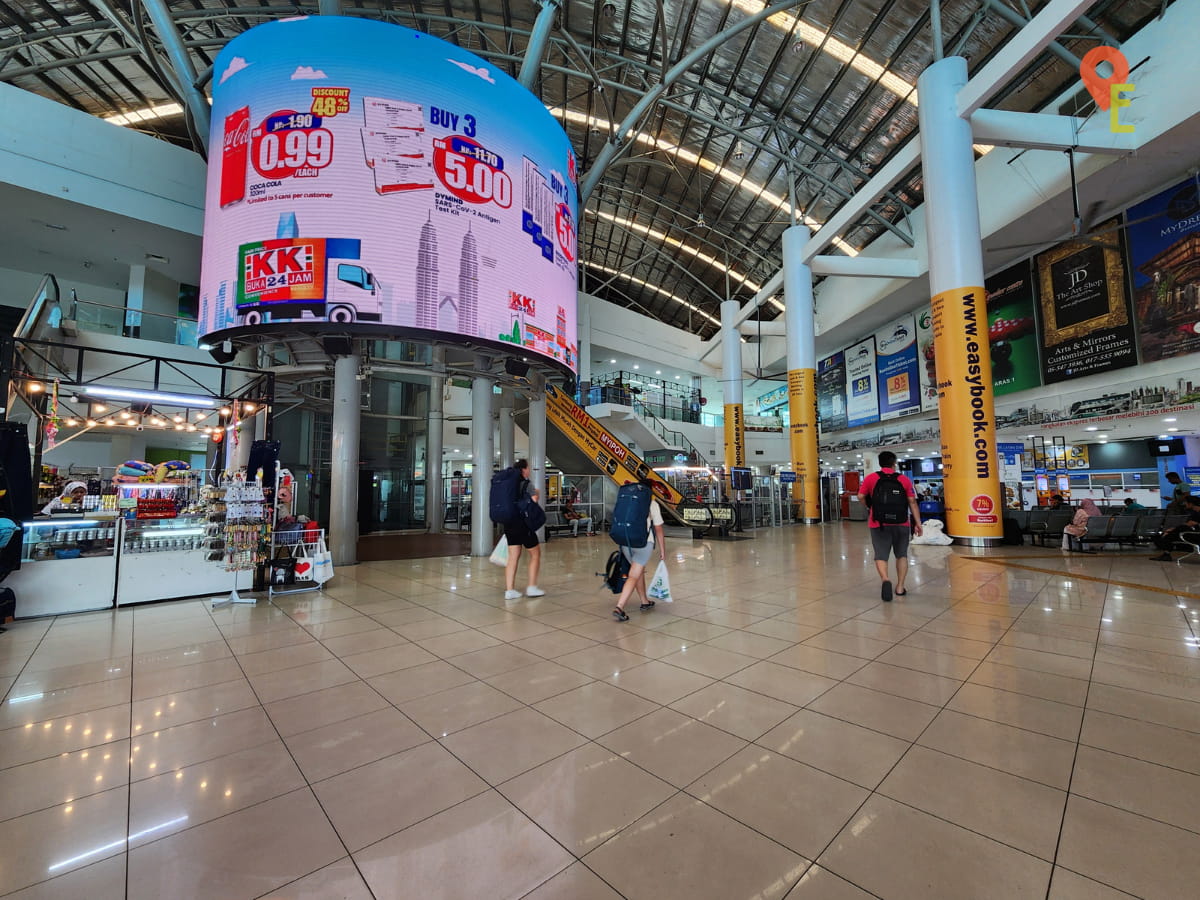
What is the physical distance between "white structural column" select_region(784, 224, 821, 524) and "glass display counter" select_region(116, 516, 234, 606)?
647 inches

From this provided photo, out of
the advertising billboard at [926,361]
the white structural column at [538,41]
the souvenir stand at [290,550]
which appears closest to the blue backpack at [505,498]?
the souvenir stand at [290,550]

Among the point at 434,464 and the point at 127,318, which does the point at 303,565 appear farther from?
the point at 127,318

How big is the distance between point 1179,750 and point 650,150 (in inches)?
827

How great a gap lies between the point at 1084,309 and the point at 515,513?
55.7 feet

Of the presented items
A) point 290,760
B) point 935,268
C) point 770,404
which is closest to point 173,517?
point 290,760

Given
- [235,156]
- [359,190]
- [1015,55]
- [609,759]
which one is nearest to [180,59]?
[235,156]

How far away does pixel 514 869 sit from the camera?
4.90ft

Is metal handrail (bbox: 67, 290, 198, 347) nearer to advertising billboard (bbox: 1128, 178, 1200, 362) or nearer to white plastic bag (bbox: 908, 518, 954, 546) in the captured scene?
white plastic bag (bbox: 908, 518, 954, 546)

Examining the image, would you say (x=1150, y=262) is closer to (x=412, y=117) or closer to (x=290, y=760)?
(x=412, y=117)

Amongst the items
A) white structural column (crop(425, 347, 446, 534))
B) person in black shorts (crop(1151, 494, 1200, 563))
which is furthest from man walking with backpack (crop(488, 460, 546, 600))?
white structural column (crop(425, 347, 446, 534))

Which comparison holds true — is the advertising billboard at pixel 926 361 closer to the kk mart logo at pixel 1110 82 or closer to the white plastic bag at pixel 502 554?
the kk mart logo at pixel 1110 82

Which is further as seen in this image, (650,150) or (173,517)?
(650,150)

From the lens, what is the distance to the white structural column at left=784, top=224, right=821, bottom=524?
1745 centimetres

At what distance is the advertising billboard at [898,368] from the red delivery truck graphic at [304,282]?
65.2 feet
